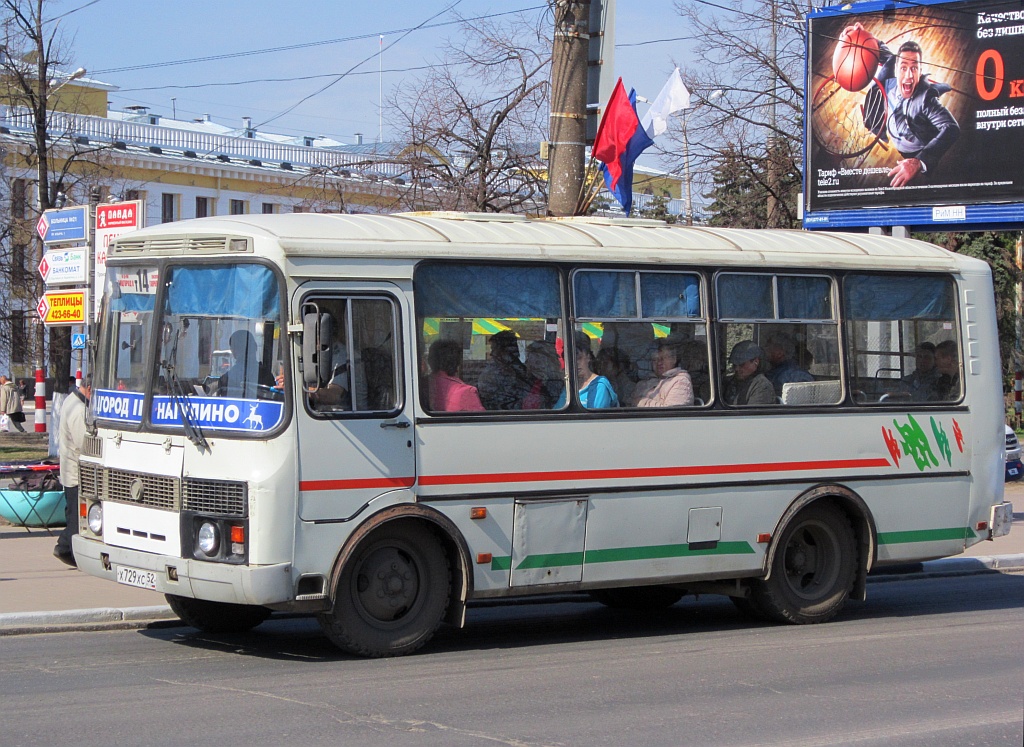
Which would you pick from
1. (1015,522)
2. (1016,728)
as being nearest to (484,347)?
(1016,728)

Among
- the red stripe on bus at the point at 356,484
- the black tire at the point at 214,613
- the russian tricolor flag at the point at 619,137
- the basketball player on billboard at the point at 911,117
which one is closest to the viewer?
the red stripe on bus at the point at 356,484

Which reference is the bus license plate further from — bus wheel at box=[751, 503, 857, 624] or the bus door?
bus wheel at box=[751, 503, 857, 624]

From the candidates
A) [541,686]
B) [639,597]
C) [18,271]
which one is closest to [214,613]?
[541,686]

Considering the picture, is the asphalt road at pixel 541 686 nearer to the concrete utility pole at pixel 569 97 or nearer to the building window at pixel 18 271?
the concrete utility pole at pixel 569 97

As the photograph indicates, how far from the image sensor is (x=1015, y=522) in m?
18.7

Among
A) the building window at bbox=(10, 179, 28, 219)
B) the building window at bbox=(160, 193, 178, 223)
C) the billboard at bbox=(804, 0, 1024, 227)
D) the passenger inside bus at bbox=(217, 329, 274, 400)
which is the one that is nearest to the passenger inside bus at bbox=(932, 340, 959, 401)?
the passenger inside bus at bbox=(217, 329, 274, 400)

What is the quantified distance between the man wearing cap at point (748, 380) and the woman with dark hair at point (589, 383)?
108cm

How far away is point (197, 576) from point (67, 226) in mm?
8408

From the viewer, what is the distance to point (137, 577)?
8.90 m

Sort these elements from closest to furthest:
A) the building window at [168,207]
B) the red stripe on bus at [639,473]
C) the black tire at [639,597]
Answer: the red stripe on bus at [639,473] → the black tire at [639,597] → the building window at [168,207]

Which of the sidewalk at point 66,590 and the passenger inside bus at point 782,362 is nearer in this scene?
the sidewalk at point 66,590

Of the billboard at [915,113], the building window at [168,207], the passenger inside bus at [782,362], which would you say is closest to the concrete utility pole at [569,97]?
the passenger inside bus at [782,362]

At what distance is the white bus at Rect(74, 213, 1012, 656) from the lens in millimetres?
8602

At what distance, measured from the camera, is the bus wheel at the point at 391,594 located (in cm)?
882
